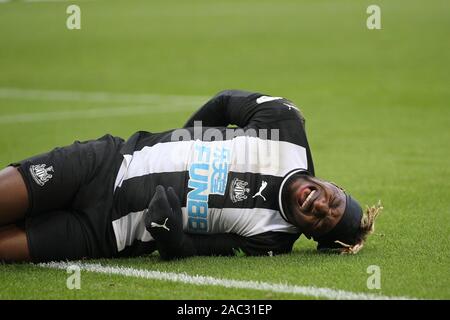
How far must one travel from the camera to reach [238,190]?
631 centimetres

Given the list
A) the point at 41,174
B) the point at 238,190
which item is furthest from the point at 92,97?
the point at 238,190

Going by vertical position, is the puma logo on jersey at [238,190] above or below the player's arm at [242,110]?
below

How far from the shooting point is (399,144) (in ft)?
41.0

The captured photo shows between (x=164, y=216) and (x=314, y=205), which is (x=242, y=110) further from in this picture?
(x=164, y=216)

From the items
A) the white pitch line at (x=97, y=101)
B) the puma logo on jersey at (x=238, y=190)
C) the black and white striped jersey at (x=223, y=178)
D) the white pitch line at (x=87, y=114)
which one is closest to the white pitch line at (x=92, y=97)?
the white pitch line at (x=97, y=101)

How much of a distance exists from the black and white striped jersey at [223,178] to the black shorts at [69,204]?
0.31 ft

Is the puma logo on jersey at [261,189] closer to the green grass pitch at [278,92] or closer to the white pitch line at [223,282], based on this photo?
the green grass pitch at [278,92]

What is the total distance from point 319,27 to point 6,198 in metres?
20.1

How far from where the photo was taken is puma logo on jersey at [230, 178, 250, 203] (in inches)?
248

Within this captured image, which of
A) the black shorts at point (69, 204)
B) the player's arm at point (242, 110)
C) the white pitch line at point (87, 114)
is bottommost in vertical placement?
the white pitch line at point (87, 114)

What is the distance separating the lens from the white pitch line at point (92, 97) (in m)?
17.0

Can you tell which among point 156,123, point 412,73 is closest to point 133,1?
point 412,73

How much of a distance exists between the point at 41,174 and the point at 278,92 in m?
11.5
